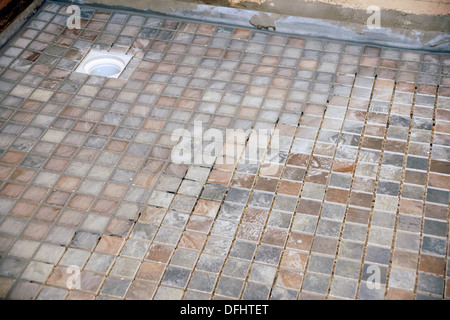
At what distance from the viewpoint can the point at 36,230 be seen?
3.01 m

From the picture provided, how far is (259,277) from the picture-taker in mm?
2736

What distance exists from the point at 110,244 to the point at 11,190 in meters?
0.89

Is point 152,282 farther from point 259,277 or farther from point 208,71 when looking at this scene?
point 208,71

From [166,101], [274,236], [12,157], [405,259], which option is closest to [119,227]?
[274,236]

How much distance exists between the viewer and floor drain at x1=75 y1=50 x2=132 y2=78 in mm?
4188

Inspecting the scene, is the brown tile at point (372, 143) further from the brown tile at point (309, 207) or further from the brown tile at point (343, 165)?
the brown tile at point (309, 207)

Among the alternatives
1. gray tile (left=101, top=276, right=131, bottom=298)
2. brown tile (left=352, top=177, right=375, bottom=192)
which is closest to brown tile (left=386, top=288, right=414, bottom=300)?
brown tile (left=352, top=177, right=375, bottom=192)

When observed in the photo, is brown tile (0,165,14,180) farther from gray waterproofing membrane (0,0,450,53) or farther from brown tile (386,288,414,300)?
brown tile (386,288,414,300)

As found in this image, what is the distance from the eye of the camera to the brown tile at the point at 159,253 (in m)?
2.85

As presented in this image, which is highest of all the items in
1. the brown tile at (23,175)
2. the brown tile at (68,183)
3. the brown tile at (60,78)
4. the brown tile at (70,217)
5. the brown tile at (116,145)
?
the brown tile at (60,78)

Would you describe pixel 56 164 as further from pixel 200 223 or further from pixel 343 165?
pixel 343 165

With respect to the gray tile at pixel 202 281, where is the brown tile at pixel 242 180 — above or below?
above

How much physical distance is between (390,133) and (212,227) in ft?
5.02

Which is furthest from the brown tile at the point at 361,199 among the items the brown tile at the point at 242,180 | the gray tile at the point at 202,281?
the gray tile at the point at 202,281
